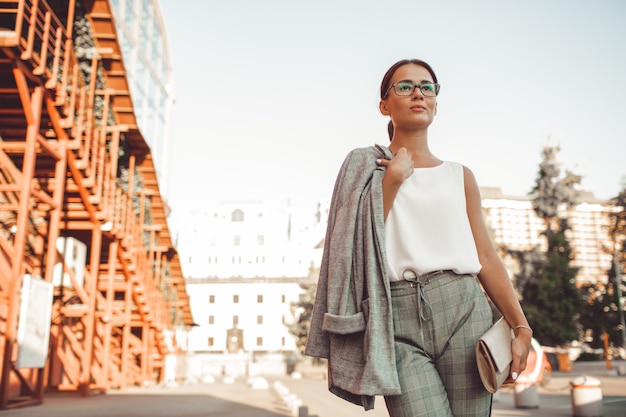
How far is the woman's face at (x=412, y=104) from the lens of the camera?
255 cm

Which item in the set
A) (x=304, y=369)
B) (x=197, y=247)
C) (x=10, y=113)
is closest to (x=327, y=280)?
(x=10, y=113)

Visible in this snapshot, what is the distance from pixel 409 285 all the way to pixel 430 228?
0.25m

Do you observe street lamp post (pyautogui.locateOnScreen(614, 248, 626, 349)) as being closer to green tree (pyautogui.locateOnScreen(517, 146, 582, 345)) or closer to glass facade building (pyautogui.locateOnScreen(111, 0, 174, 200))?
Answer: green tree (pyautogui.locateOnScreen(517, 146, 582, 345))

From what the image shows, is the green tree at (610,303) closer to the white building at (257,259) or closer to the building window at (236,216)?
the white building at (257,259)

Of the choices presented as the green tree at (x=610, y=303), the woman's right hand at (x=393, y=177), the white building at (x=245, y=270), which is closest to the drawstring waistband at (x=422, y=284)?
the woman's right hand at (x=393, y=177)

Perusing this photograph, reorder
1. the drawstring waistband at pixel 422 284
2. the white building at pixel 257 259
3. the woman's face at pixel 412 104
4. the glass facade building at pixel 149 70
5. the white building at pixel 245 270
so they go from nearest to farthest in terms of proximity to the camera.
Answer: the drawstring waistband at pixel 422 284 → the woman's face at pixel 412 104 → the glass facade building at pixel 149 70 → the white building at pixel 257 259 → the white building at pixel 245 270

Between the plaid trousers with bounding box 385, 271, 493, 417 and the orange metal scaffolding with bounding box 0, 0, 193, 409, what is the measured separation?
10770 mm

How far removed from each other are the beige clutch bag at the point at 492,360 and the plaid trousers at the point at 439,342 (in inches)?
3.1

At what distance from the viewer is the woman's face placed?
8.37 ft

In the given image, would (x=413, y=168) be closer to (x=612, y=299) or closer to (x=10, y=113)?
(x=10, y=113)

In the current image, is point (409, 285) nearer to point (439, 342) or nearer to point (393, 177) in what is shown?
point (439, 342)

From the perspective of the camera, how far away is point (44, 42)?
1216 centimetres

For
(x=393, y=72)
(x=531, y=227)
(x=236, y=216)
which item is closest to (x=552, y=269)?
(x=531, y=227)

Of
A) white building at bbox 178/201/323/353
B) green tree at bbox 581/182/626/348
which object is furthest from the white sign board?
white building at bbox 178/201/323/353
